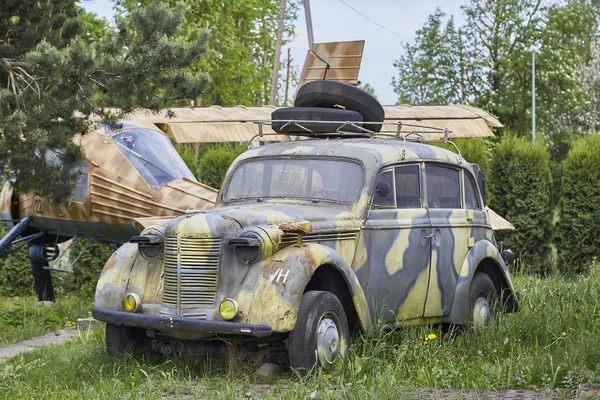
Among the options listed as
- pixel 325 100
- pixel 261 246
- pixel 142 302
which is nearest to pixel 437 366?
pixel 261 246

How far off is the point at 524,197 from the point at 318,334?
10.7 m

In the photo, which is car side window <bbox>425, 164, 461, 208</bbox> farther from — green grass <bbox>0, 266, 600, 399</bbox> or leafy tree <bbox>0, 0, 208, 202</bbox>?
leafy tree <bbox>0, 0, 208, 202</bbox>

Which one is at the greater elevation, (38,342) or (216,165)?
(216,165)

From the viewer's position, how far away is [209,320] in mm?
6738

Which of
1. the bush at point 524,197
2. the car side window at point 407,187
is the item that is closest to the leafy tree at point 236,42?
the bush at point 524,197

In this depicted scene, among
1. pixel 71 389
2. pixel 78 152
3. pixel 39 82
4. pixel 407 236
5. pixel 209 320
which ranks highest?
pixel 39 82

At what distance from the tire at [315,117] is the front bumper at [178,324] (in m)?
2.58

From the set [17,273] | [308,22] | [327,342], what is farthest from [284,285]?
[308,22]

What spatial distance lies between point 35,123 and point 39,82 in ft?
2.06

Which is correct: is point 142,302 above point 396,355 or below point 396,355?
above

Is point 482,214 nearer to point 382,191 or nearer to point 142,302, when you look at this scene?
point 382,191

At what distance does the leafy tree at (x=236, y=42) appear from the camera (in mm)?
36844

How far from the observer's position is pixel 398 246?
7.99m

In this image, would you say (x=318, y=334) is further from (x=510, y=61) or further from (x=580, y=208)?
(x=510, y=61)
